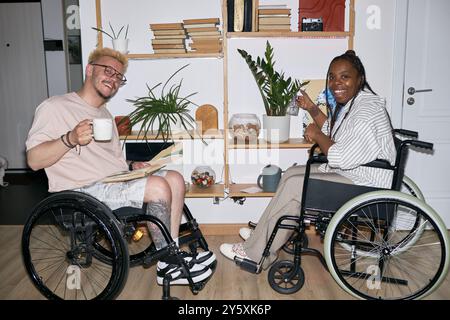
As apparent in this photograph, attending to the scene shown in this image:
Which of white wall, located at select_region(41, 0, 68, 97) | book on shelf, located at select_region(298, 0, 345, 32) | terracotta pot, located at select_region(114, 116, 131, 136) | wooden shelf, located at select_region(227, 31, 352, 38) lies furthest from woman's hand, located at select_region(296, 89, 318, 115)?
white wall, located at select_region(41, 0, 68, 97)

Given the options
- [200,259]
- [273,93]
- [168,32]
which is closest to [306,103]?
[273,93]

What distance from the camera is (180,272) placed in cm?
183

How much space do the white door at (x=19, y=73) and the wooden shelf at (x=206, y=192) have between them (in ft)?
9.83

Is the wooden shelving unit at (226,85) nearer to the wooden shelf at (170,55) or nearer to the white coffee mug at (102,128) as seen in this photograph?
the wooden shelf at (170,55)

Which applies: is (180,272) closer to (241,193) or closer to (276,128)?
(241,193)

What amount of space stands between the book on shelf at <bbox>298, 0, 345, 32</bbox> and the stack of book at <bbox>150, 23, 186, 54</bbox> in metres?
0.76

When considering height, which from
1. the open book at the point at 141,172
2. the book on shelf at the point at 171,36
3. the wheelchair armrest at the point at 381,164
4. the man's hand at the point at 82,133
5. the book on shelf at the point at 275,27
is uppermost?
the book on shelf at the point at 275,27

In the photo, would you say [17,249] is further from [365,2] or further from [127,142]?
[365,2]

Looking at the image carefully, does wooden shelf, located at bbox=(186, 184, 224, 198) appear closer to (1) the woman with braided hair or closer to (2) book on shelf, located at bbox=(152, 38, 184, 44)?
(1) the woman with braided hair

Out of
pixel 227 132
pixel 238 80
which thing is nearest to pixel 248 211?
pixel 227 132

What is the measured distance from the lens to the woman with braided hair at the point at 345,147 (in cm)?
183

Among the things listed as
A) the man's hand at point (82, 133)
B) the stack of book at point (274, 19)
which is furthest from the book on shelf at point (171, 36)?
the man's hand at point (82, 133)

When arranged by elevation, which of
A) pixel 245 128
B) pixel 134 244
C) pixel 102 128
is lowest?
pixel 134 244

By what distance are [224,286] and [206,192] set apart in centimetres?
70
